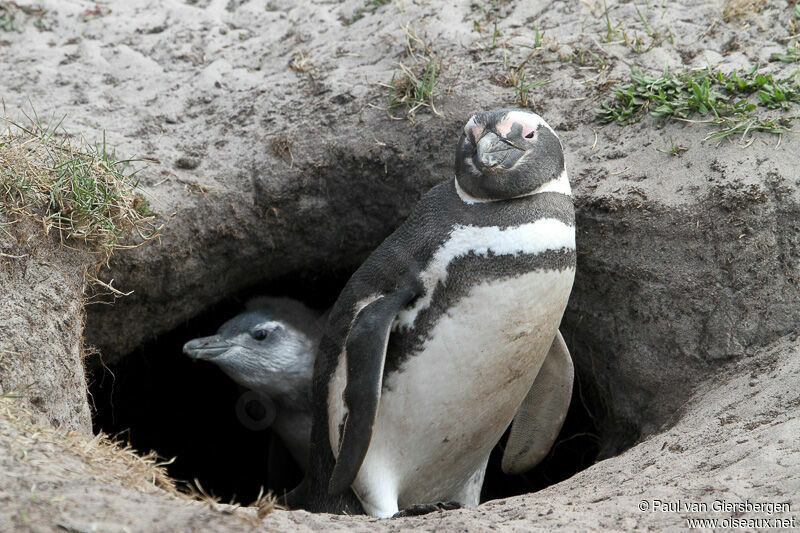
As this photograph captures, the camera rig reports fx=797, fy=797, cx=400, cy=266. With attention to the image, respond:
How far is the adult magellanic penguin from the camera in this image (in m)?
2.62

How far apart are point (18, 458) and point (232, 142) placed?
214cm

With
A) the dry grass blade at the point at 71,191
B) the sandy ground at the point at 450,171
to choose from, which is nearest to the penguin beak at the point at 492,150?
the sandy ground at the point at 450,171

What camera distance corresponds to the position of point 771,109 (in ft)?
10.2

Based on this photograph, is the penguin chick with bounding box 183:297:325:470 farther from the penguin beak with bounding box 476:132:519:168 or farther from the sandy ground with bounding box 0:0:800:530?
the penguin beak with bounding box 476:132:519:168

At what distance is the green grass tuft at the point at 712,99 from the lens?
10.2ft

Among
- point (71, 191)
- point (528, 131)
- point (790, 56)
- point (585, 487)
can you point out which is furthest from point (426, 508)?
point (790, 56)

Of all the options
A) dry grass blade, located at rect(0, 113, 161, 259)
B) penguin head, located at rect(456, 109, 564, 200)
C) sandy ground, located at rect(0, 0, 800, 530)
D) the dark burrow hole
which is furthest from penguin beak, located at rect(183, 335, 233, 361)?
penguin head, located at rect(456, 109, 564, 200)

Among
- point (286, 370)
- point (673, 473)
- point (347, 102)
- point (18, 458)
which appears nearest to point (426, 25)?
point (347, 102)

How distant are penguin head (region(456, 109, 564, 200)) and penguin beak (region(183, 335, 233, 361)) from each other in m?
1.65

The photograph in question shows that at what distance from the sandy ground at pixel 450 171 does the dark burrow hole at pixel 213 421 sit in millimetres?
297

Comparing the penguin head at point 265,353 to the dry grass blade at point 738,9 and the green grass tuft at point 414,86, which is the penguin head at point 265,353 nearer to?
the green grass tuft at point 414,86

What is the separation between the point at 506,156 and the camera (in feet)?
8.74

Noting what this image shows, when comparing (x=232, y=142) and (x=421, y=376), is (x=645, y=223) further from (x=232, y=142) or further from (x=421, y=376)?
(x=232, y=142)

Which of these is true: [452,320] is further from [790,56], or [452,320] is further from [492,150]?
[790,56]
